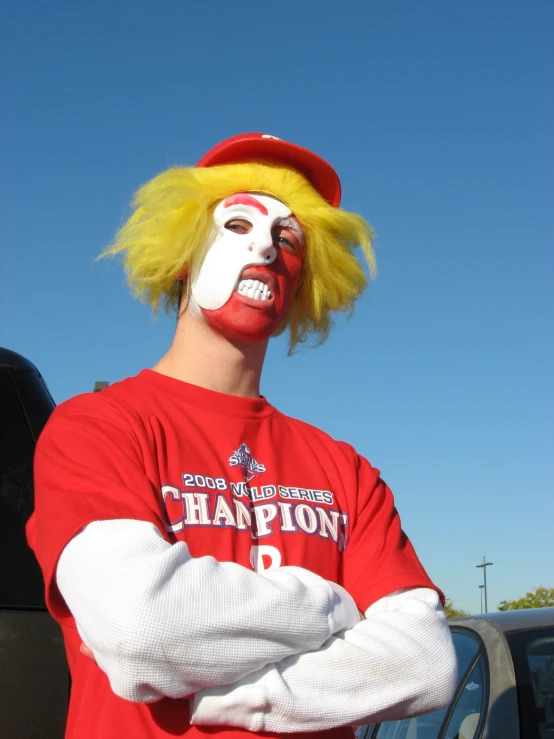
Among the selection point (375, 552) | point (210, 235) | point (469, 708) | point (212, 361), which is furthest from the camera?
Result: point (469, 708)

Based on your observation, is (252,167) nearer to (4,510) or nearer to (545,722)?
(4,510)

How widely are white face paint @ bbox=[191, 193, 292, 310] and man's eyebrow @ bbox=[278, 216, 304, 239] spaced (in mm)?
16

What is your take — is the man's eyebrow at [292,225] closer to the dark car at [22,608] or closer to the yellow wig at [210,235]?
the yellow wig at [210,235]

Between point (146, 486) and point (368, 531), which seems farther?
point (368, 531)

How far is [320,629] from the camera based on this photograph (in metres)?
1.87

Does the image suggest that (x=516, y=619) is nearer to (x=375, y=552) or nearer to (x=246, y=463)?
(x=375, y=552)

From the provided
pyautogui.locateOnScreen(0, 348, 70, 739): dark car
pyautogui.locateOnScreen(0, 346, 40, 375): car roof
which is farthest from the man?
pyautogui.locateOnScreen(0, 346, 40, 375): car roof

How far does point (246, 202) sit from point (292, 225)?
0.17m

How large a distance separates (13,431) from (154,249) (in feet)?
2.21

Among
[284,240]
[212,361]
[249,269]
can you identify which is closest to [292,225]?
[284,240]

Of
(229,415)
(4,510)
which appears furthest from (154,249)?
(4,510)

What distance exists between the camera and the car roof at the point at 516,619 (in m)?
3.81

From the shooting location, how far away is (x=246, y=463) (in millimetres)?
2297

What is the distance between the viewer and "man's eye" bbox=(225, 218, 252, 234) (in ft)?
8.68
